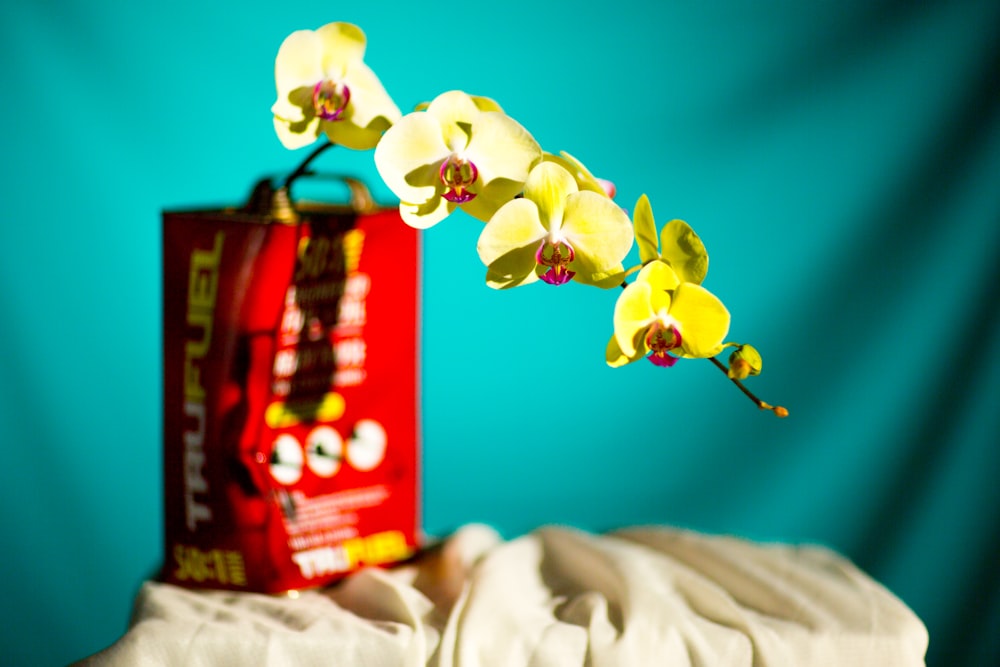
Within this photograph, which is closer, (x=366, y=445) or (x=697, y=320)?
(x=697, y=320)

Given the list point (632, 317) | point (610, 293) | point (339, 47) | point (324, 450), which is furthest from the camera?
point (610, 293)

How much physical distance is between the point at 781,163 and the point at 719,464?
40 centimetres

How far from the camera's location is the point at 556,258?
1.98ft

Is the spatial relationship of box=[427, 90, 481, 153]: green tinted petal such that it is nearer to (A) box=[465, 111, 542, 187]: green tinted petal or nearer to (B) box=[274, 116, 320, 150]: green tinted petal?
(A) box=[465, 111, 542, 187]: green tinted petal

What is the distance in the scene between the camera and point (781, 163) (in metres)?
1.10

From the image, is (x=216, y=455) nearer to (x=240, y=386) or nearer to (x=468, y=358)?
(x=240, y=386)

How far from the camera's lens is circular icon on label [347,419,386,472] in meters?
0.83

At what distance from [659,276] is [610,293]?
53 cm

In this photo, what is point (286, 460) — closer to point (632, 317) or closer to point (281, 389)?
point (281, 389)

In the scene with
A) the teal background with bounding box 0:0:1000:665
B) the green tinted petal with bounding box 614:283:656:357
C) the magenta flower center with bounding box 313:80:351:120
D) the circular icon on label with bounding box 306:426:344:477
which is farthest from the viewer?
the teal background with bounding box 0:0:1000:665

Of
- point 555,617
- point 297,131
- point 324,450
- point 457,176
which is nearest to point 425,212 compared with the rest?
point 457,176

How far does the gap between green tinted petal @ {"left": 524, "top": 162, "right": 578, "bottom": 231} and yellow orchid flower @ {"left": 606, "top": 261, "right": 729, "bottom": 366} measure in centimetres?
7

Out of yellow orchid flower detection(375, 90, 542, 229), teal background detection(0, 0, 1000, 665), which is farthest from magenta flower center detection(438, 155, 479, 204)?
teal background detection(0, 0, 1000, 665)

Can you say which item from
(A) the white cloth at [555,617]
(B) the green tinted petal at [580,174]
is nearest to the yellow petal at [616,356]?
(B) the green tinted petal at [580,174]
